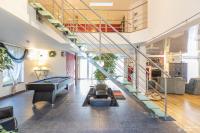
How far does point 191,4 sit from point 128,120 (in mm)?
2820

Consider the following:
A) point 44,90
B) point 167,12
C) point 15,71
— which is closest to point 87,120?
point 44,90

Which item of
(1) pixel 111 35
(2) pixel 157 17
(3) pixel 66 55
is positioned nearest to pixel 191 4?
(2) pixel 157 17

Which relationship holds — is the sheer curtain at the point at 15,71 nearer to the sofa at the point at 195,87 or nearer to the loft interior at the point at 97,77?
the loft interior at the point at 97,77

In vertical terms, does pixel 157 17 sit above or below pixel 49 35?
above

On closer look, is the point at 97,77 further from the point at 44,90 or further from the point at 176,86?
the point at 176,86

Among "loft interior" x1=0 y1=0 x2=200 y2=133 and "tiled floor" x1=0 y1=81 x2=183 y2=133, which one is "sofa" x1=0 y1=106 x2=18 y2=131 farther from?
"tiled floor" x1=0 y1=81 x2=183 y2=133

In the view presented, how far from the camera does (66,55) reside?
1322cm

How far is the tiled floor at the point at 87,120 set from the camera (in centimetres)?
440

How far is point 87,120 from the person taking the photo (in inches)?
201

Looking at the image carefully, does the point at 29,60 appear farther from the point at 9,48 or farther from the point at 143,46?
the point at 143,46

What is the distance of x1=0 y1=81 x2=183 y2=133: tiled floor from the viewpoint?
4.40 meters

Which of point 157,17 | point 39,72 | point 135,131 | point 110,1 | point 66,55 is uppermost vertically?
point 110,1

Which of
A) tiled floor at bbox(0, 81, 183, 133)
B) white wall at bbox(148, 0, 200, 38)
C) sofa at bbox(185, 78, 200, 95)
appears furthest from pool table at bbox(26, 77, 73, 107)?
sofa at bbox(185, 78, 200, 95)

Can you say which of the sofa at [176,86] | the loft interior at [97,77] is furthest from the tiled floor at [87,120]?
Answer: the sofa at [176,86]
